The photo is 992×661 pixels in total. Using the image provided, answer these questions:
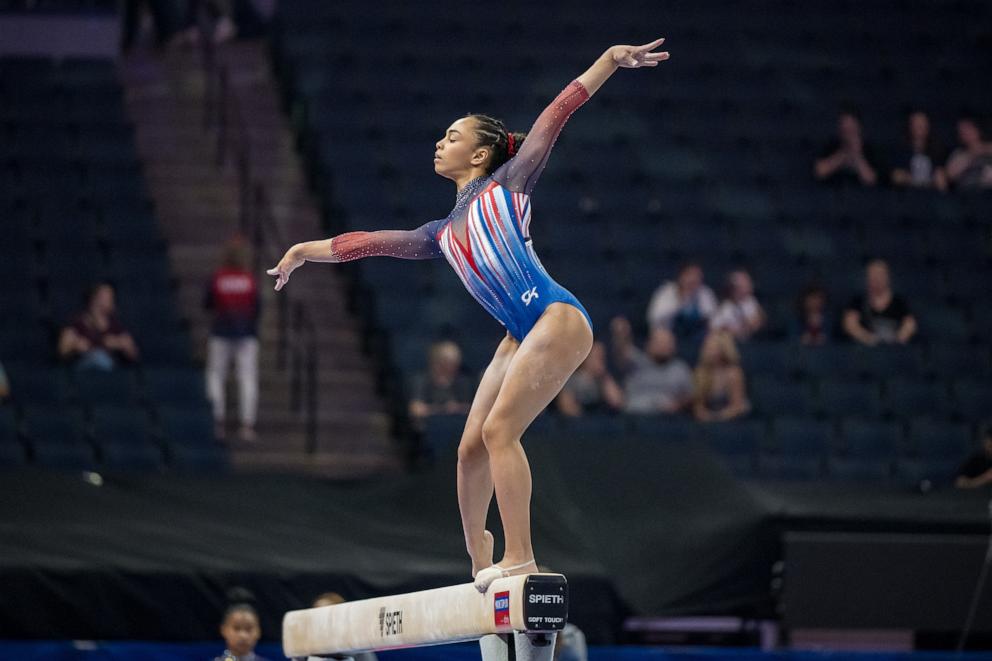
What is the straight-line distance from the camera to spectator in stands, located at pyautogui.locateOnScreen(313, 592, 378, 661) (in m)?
6.35

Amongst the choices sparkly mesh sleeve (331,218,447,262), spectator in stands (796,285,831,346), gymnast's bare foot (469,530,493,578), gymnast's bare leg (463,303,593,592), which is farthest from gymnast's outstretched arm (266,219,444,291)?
spectator in stands (796,285,831,346)

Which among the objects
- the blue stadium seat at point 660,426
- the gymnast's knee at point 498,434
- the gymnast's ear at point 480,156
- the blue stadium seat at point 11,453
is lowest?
the blue stadium seat at point 660,426

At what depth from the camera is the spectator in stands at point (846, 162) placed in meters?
13.4

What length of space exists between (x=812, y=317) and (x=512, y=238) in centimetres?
701

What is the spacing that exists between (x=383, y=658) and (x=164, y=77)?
7.53 m

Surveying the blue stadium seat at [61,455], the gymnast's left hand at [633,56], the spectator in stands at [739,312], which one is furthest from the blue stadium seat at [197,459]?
the gymnast's left hand at [633,56]

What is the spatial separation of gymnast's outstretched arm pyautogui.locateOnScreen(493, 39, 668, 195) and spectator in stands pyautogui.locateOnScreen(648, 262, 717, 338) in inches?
256

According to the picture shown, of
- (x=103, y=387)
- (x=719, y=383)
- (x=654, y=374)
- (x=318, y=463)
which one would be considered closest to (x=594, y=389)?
(x=654, y=374)

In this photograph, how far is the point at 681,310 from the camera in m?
11.6

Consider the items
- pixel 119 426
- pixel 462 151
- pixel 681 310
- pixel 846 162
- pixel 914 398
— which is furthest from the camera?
pixel 846 162

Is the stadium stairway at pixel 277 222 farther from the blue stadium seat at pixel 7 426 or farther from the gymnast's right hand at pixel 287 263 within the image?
the gymnast's right hand at pixel 287 263

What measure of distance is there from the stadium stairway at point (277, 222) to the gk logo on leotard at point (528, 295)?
5902mm

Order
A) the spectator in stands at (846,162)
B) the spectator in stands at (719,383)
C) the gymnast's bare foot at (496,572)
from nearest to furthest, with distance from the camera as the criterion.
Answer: the gymnast's bare foot at (496,572), the spectator in stands at (719,383), the spectator in stands at (846,162)

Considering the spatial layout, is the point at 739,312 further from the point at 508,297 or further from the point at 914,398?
the point at 508,297
